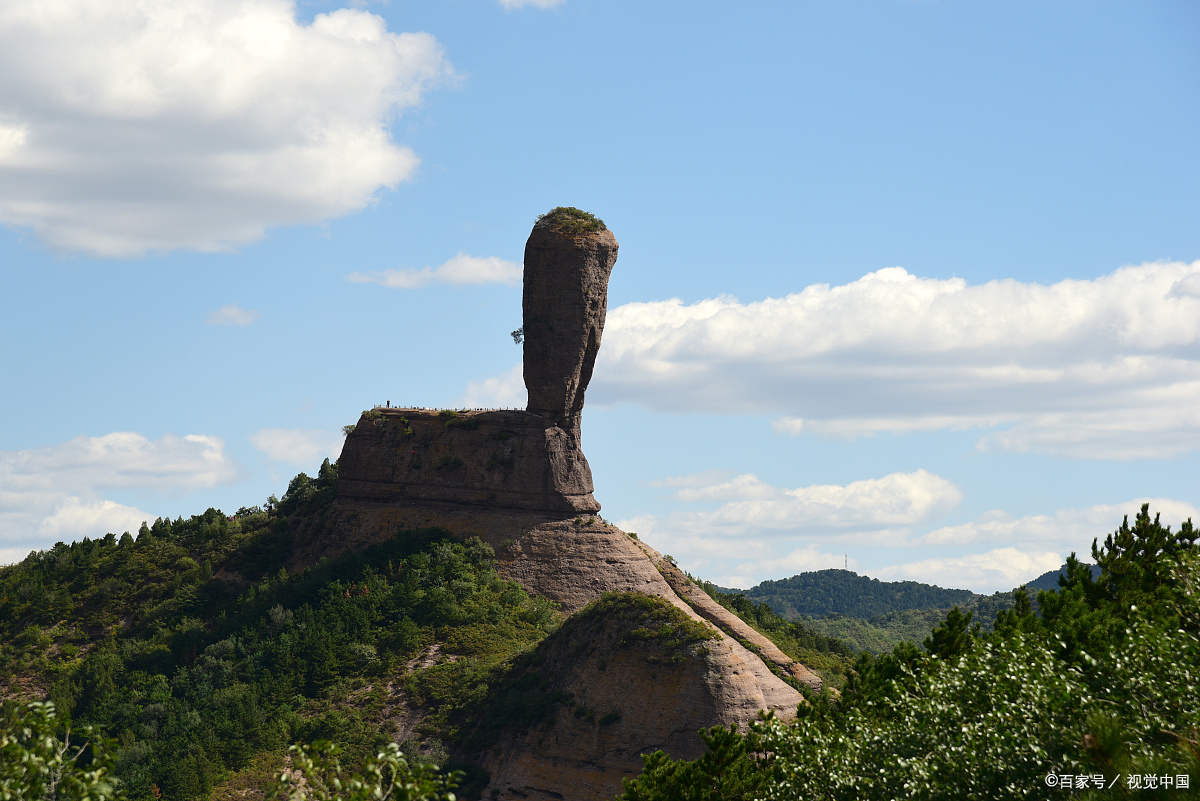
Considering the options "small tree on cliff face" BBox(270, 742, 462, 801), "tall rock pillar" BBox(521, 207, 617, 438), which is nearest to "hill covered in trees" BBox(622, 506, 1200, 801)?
"small tree on cliff face" BBox(270, 742, 462, 801)

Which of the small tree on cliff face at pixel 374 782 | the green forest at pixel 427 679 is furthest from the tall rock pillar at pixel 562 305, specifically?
the small tree on cliff face at pixel 374 782

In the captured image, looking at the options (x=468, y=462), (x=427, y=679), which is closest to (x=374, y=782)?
(x=427, y=679)

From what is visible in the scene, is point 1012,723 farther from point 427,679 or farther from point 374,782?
point 427,679

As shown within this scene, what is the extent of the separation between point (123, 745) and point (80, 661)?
13.5 meters

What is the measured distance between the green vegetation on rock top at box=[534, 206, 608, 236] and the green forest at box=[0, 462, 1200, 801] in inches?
834

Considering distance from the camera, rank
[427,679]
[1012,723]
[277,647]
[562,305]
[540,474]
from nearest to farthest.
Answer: [1012,723] < [427,679] < [277,647] < [540,474] < [562,305]

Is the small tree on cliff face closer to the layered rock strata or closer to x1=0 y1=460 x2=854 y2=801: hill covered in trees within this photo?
x1=0 y1=460 x2=854 y2=801: hill covered in trees

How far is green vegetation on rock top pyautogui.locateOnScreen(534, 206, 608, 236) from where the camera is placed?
69.7m

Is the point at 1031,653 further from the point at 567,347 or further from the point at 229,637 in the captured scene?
the point at 229,637

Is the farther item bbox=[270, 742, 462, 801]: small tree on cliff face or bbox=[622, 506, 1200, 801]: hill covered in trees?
bbox=[622, 506, 1200, 801]: hill covered in trees

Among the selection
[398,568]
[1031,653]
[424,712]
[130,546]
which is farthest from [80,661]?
[1031,653]

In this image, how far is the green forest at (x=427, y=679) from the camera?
63.7 ft

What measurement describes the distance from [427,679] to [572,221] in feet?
101

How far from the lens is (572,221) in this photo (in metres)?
70.0
